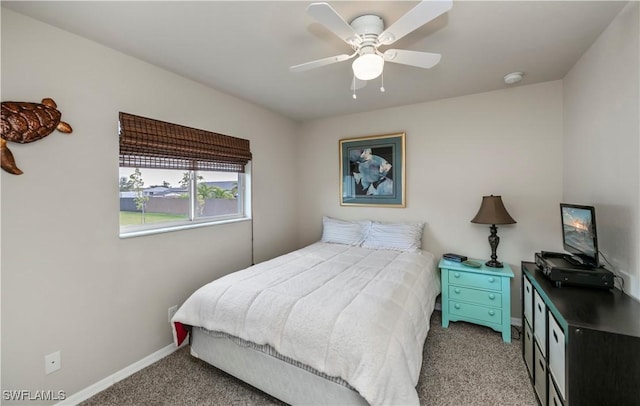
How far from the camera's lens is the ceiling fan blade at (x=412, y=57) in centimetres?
158

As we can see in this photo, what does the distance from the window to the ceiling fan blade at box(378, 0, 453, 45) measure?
1850 mm

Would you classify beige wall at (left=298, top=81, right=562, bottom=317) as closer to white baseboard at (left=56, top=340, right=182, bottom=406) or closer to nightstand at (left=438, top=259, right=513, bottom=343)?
nightstand at (left=438, top=259, right=513, bottom=343)

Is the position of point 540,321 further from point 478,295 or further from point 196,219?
point 196,219

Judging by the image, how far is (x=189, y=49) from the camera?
1962mm

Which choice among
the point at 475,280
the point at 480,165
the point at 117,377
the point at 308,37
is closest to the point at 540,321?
the point at 475,280

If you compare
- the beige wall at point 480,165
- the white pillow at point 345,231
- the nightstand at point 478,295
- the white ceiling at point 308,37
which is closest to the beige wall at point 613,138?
the white ceiling at point 308,37

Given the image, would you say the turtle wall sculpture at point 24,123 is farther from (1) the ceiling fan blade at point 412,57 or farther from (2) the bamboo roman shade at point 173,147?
(1) the ceiling fan blade at point 412,57

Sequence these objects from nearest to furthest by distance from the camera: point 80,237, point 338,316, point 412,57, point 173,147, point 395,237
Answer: point 338,316, point 412,57, point 80,237, point 173,147, point 395,237

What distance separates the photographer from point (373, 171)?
3.43m

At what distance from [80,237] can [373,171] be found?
9.52 ft

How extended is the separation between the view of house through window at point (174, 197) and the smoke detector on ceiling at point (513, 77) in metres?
2.86

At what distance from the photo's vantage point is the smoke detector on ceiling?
2.35 m

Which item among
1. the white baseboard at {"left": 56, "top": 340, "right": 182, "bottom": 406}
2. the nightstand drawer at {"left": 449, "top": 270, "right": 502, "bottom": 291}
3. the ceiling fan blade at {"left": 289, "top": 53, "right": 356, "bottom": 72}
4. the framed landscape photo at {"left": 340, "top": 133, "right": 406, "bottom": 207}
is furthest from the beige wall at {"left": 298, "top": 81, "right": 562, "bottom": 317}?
the white baseboard at {"left": 56, "top": 340, "right": 182, "bottom": 406}

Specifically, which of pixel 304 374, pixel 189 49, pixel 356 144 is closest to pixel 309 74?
pixel 189 49
